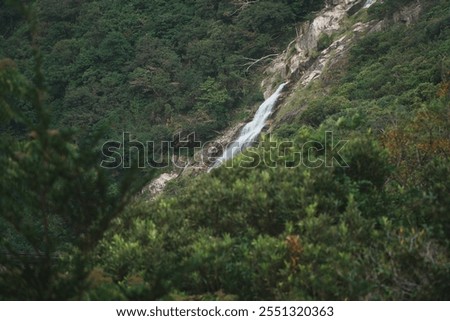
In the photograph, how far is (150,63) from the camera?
41.5 m

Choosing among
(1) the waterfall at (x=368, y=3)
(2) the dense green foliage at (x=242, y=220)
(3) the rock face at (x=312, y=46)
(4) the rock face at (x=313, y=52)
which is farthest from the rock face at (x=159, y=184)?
(2) the dense green foliage at (x=242, y=220)

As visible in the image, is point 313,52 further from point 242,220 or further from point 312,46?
point 242,220

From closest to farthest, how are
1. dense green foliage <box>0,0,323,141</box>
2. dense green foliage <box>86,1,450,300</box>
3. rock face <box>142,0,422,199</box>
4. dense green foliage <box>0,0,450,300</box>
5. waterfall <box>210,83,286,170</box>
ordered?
dense green foliage <box>0,0,450,300</box> → dense green foliage <box>86,1,450,300</box> → waterfall <box>210,83,286,170</box> → rock face <box>142,0,422,199</box> → dense green foliage <box>0,0,323,141</box>

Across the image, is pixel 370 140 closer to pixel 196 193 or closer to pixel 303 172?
pixel 303 172

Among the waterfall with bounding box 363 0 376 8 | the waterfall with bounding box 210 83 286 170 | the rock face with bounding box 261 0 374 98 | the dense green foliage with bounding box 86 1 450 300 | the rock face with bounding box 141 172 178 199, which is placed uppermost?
the dense green foliage with bounding box 86 1 450 300

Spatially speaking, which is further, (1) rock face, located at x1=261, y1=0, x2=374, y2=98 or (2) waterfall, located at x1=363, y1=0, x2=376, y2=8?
(2) waterfall, located at x1=363, y1=0, x2=376, y2=8

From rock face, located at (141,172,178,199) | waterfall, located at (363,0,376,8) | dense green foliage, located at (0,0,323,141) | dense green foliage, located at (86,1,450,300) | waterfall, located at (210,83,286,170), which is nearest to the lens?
dense green foliage, located at (86,1,450,300)

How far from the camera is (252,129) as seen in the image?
98.6 ft

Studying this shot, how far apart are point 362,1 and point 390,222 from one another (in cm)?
2830

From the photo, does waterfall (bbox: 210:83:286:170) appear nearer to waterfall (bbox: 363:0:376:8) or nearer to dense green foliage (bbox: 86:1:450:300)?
waterfall (bbox: 363:0:376:8)

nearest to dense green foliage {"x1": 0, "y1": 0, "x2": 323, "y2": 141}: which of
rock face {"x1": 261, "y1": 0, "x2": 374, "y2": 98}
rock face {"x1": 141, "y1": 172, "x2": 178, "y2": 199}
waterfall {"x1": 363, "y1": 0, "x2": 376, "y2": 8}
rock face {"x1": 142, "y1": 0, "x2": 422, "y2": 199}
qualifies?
rock face {"x1": 261, "y1": 0, "x2": 374, "y2": 98}

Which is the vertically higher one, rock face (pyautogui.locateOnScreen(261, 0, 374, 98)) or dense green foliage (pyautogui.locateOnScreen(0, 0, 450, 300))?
dense green foliage (pyautogui.locateOnScreen(0, 0, 450, 300))

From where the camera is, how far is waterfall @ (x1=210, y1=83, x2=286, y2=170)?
95.2 ft

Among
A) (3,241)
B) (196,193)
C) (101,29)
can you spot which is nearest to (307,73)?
(101,29)
